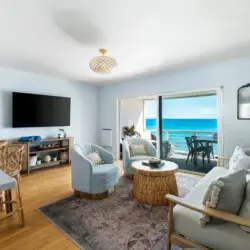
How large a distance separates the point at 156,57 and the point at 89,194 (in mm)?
2625

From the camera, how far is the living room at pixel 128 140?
1.71m

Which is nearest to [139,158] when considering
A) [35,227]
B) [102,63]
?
[102,63]

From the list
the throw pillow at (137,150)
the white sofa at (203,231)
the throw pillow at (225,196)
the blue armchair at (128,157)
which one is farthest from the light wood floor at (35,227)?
the throw pillow at (137,150)

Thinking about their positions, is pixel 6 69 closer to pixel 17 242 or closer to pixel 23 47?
pixel 23 47

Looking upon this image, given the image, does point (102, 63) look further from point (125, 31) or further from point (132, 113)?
point (132, 113)

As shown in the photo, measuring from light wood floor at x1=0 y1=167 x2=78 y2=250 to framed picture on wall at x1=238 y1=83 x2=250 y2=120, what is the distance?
11.1 feet

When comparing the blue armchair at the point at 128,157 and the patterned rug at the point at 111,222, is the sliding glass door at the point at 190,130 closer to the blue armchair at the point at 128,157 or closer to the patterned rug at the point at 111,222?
the blue armchair at the point at 128,157

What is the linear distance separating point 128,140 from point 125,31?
2.46 m

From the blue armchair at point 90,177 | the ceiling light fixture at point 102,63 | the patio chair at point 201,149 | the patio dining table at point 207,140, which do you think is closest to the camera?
the ceiling light fixture at point 102,63

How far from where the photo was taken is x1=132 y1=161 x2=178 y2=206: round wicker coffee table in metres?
2.58

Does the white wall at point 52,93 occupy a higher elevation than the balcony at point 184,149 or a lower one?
higher

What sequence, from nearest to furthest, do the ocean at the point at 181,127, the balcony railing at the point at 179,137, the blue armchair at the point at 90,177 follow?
the blue armchair at the point at 90,177, the ocean at the point at 181,127, the balcony railing at the point at 179,137

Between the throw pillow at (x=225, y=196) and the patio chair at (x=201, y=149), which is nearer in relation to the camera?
the throw pillow at (x=225, y=196)

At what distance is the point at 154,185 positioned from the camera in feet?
8.49
